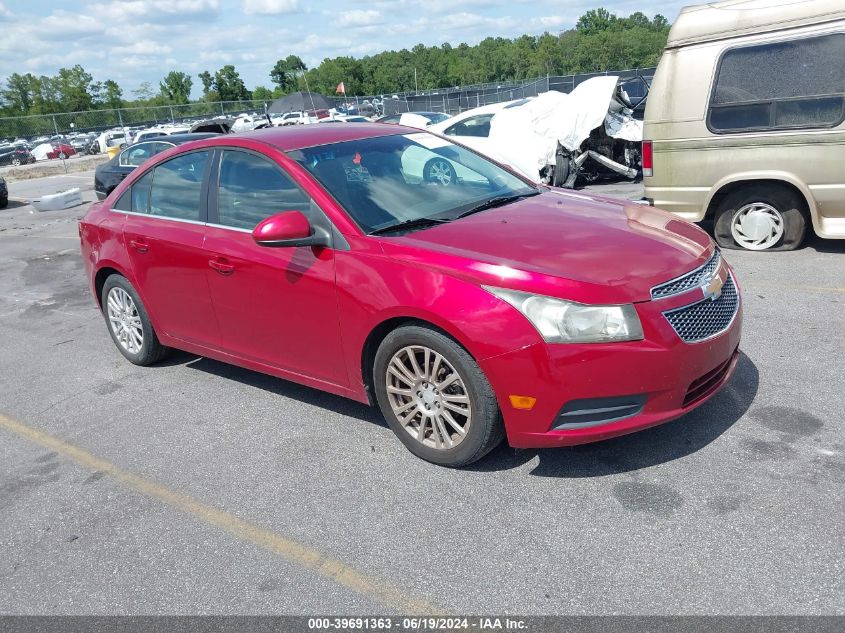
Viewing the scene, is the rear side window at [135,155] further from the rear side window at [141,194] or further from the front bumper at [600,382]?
the front bumper at [600,382]

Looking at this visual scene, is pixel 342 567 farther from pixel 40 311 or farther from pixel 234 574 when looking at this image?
pixel 40 311

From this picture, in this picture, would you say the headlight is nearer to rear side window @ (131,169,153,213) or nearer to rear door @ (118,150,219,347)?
rear door @ (118,150,219,347)

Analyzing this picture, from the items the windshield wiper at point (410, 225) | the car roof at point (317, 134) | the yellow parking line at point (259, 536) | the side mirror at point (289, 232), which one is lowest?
the yellow parking line at point (259, 536)

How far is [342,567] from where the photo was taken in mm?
2957

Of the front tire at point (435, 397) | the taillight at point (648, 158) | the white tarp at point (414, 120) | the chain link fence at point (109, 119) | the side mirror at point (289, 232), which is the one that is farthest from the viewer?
the chain link fence at point (109, 119)

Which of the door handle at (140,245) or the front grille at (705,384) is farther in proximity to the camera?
the door handle at (140,245)

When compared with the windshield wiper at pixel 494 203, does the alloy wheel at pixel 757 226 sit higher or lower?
lower

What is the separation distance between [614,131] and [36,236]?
1109 cm

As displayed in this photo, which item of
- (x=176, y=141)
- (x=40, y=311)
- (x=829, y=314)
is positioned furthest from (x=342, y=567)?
(x=176, y=141)

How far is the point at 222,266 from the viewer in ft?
14.1

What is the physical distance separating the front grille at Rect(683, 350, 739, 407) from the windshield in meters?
1.54

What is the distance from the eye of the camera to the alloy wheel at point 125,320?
5.41 m

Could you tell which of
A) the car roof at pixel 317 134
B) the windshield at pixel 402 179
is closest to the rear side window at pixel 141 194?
the car roof at pixel 317 134

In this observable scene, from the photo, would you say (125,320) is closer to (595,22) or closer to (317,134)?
(317,134)
